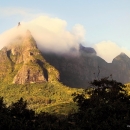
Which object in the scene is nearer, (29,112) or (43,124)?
(43,124)

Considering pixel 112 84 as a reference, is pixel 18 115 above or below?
below

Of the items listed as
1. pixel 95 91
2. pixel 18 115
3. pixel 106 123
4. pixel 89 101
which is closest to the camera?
pixel 106 123

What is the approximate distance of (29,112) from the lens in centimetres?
3123

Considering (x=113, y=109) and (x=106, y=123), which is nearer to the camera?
(x=106, y=123)

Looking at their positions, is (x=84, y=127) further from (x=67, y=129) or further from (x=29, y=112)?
(x=29, y=112)

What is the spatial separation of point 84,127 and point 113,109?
176 inches

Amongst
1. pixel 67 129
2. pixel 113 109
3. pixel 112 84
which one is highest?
pixel 112 84

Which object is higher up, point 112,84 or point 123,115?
point 112,84

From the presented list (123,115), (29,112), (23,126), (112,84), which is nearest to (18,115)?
(29,112)

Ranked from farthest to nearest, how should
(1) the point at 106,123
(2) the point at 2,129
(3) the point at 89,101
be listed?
(3) the point at 89,101 → (1) the point at 106,123 → (2) the point at 2,129

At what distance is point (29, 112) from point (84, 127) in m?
6.13

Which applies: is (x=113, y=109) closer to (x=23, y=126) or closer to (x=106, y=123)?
(x=106, y=123)

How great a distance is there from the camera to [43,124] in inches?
1062

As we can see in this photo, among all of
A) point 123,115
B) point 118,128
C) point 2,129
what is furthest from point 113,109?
point 2,129
